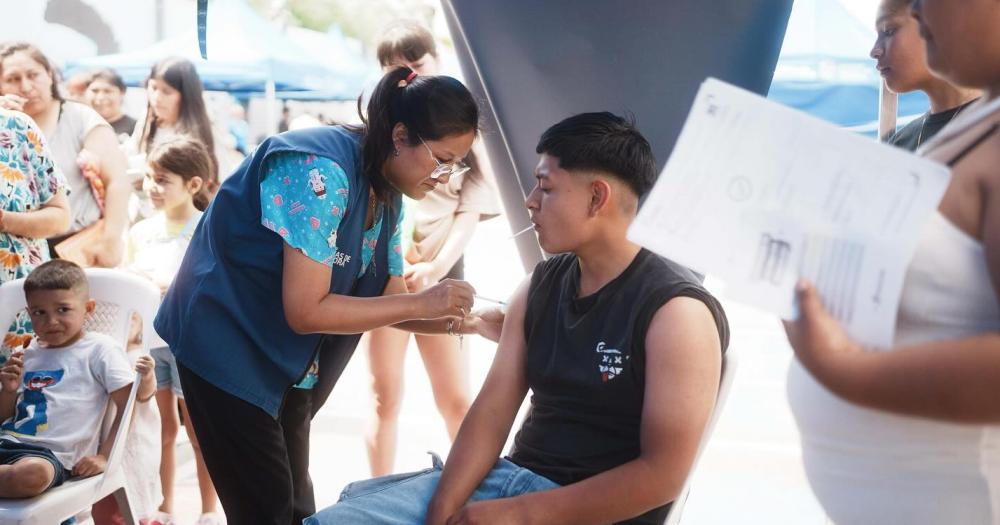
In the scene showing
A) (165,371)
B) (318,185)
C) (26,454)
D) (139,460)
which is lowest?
(139,460)

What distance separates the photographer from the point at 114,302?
8.80 ft

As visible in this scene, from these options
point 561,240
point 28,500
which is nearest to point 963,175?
point 561,240

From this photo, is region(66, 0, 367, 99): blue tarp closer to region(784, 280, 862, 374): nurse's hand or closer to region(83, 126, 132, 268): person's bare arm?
region(83, 126, 132, 268): person's bare arm

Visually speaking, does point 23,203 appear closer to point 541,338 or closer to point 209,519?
point 209,519

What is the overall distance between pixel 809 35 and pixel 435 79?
95.9 inches

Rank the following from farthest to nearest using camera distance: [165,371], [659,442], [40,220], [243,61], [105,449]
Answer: [243,61] < [165,371] < [40,220] < [105,449] < [659,442]

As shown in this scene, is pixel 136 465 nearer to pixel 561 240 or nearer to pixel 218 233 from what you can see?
pixel 218 233

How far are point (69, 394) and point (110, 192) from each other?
4.82ft

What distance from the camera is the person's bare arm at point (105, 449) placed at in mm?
2338

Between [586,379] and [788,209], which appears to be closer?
[788,209]

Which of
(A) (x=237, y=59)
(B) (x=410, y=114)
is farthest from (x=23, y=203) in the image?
(A) (x=237, y=59)

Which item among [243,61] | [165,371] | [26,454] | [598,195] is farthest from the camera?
[243,61]

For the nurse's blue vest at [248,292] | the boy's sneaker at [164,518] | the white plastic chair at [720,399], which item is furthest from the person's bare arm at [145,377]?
Result: the white plastic chair at [720,399]

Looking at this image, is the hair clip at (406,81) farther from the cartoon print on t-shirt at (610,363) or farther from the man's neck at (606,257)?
the cartoon print on t-shirt at (610,363)
